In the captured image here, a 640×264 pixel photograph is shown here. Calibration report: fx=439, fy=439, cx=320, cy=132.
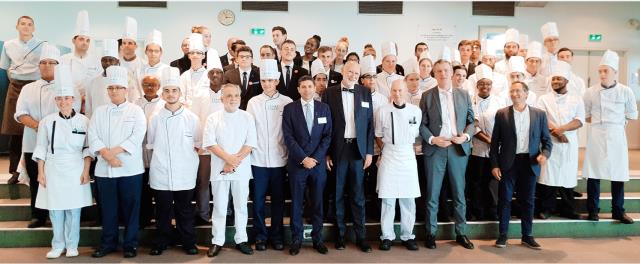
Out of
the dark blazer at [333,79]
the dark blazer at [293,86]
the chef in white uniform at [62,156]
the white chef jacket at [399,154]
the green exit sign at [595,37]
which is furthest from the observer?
the green exit sign at [595,37]

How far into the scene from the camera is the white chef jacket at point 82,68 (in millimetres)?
4180

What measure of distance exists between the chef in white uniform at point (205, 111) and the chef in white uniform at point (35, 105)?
106cm

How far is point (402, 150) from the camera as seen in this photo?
3783mm

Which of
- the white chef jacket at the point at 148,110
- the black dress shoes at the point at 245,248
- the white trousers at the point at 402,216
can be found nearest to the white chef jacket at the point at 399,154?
the white trousers at the point at 402,216

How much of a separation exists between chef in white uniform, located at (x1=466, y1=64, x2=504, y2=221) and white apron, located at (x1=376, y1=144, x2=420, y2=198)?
2.82 feet

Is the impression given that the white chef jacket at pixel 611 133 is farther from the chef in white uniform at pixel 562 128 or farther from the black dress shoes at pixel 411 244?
the black dress shoes at pixel 411 244

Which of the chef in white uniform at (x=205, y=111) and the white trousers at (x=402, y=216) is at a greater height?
the chef in white uniform at (x=205, y=111)

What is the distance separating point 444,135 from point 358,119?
0.80 metres

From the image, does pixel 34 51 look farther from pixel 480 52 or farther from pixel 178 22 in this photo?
pixel 480 52

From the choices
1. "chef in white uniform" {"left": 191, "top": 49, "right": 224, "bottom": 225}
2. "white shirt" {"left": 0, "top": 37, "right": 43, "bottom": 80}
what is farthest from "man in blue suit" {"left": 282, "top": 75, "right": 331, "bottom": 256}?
"white shirt" {"left": 0, "top": 37, "right": 43, "bottom": 80}

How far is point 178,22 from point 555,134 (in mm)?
6736

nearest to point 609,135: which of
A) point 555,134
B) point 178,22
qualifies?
point 555,134

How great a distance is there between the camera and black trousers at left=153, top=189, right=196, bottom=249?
3662mm

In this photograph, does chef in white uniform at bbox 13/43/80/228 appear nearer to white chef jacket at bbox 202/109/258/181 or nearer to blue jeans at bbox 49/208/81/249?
blue jeans at bbox 49/208/81/249
